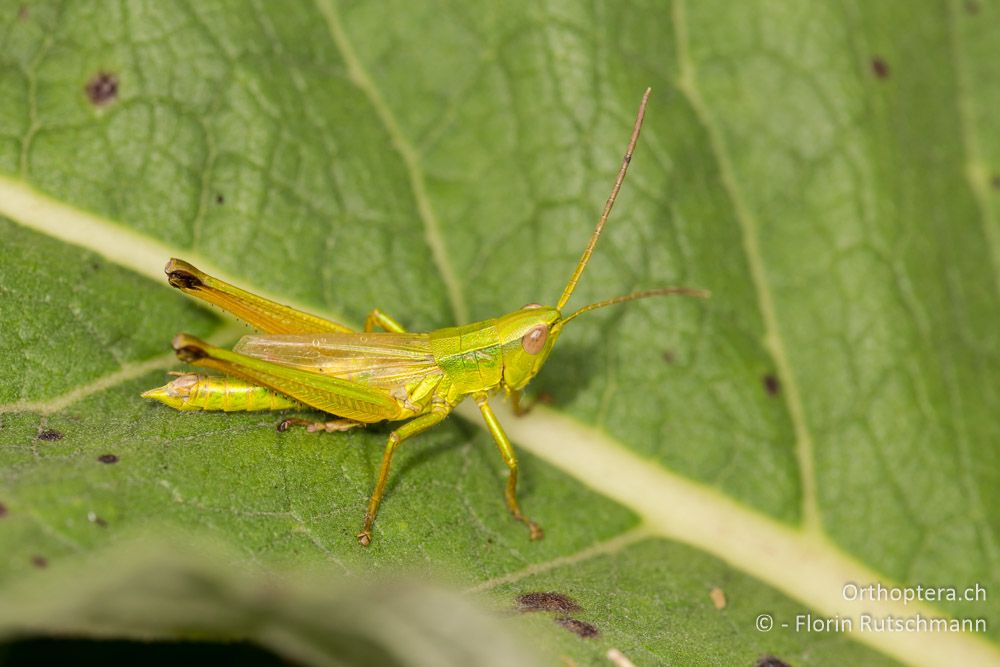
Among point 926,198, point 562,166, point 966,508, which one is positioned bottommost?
point 966,508

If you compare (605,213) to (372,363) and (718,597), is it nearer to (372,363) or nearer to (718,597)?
(372,363)

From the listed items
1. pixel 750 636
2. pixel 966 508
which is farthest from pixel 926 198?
pixel 750 636

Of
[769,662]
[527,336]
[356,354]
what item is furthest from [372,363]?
[769,662]

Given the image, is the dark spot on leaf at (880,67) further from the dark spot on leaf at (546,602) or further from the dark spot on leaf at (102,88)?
the dark spot on leaf at (102,88)

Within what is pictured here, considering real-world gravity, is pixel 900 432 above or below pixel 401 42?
below

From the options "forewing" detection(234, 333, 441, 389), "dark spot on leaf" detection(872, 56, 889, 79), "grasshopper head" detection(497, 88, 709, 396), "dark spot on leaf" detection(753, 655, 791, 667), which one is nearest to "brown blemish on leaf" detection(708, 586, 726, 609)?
"dark spot on leaf" detection(753, 655, 791, 667)

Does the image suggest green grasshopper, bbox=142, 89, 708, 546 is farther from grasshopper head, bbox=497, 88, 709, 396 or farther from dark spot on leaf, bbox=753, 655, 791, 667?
dark spot on leaf, bbox=753, 655, 791, 667

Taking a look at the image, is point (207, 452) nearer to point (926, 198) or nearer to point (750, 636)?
point (750, 636)
